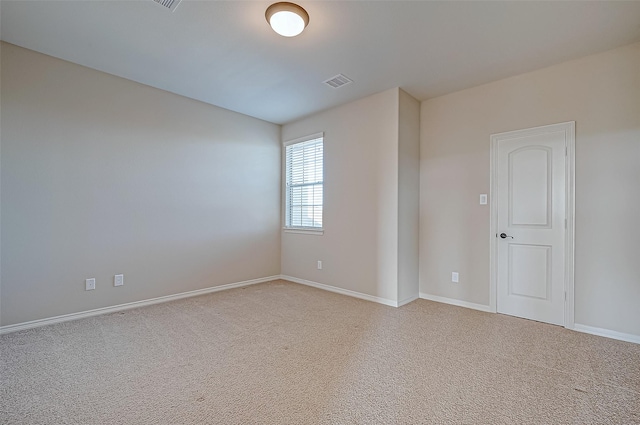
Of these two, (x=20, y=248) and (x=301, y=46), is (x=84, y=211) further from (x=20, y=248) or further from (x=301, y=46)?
(x=301, y=46)

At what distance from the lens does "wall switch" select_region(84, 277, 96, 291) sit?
3.21m

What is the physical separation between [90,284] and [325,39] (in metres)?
3.49

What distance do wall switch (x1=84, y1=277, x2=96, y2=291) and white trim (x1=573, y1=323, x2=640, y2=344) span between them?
499cm

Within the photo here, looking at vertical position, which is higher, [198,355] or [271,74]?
[271,74]

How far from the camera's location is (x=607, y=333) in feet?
9.00

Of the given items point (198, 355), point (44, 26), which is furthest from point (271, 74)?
point (198, 355)

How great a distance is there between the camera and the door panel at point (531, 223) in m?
3.04

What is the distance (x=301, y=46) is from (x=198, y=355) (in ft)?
9.26

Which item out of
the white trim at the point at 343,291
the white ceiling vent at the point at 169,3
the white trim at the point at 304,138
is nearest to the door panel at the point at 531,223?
the white trim at the point at 343,291

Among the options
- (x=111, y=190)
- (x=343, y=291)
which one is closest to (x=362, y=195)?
(x=343, y=291)

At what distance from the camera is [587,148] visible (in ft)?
9.44

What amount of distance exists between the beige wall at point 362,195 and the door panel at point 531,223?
1.02m

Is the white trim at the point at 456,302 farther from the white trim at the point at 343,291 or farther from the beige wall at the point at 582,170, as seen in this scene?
the white trim at the point at 343,291

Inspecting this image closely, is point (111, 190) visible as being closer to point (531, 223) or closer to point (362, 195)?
point (362, 195)
